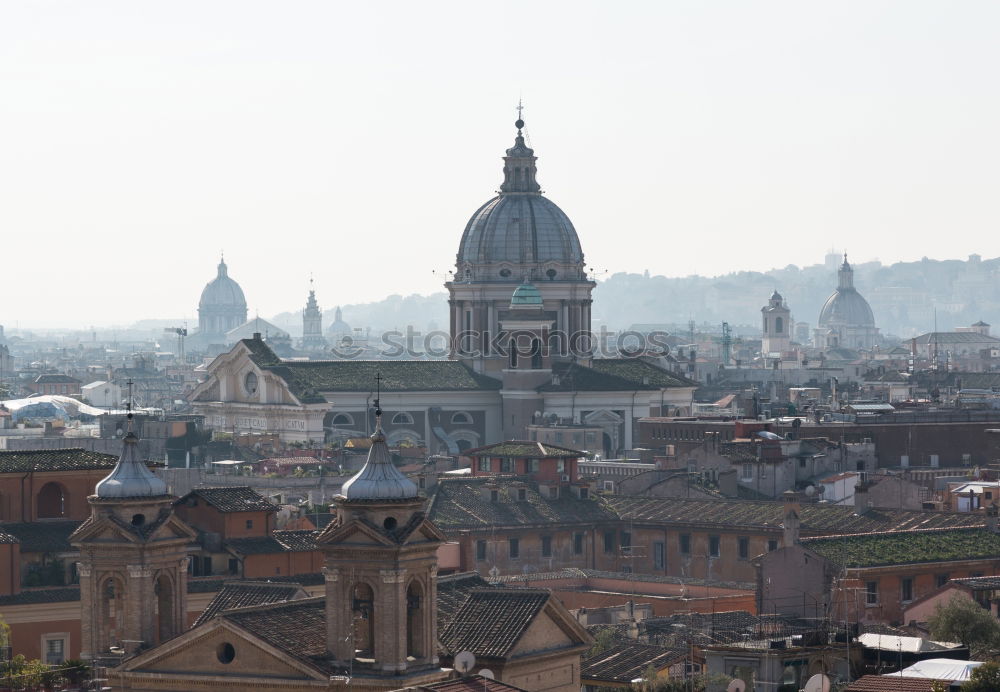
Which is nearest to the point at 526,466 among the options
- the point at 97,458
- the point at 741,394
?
the point at 97,458

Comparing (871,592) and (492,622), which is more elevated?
(492,622)

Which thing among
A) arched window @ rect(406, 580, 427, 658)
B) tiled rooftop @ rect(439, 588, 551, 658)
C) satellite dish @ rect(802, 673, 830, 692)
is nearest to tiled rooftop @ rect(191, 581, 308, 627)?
tiled rooftop @ rect(439, 588, 551, 658)

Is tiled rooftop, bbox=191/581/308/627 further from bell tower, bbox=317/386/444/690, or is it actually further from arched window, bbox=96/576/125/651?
bell tower, bbox=317/386/444/690

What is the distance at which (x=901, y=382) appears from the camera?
136750mm

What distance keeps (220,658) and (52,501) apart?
14.0 metres

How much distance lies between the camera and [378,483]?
33.4m

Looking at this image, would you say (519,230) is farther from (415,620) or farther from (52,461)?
(415,620)

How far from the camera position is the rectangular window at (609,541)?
200 feet

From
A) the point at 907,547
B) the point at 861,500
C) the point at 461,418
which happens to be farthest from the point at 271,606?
the point at 461,418

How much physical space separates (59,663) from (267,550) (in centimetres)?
715

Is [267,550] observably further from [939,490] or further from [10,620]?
[939,490]

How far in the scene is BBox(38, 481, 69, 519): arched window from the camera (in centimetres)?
4678

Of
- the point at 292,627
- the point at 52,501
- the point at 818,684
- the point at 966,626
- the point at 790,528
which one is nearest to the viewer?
the point at 292,627

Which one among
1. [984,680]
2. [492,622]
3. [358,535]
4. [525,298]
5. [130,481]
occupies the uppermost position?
[525,298]
